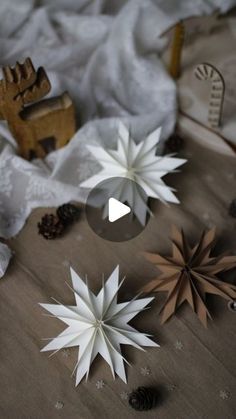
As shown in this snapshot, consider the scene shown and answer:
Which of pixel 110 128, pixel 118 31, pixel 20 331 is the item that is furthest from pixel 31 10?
pixel 20 331

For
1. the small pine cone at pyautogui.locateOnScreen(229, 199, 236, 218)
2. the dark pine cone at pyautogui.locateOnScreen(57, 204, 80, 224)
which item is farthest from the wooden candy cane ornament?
the dark pine cone at pyautogui.locateOnScreen(57, 204, 80, 224)

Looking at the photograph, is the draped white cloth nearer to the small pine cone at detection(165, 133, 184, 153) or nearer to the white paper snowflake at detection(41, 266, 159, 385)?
the small pine cone at detection(165, 133, 184, 153)

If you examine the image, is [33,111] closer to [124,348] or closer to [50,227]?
[50,227]

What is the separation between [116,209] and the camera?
71cm

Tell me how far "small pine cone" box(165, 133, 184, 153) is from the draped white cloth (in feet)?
0.06

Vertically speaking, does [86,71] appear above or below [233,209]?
above

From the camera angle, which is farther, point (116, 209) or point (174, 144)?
point (174, 144)

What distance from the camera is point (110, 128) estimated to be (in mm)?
847

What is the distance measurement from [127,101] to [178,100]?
10 cm

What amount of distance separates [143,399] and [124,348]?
0.25ft

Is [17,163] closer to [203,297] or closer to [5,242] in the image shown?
[5,242]

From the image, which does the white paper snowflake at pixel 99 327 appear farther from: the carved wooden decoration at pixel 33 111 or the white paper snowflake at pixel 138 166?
the carved wooden decoration at pixel 33 111
